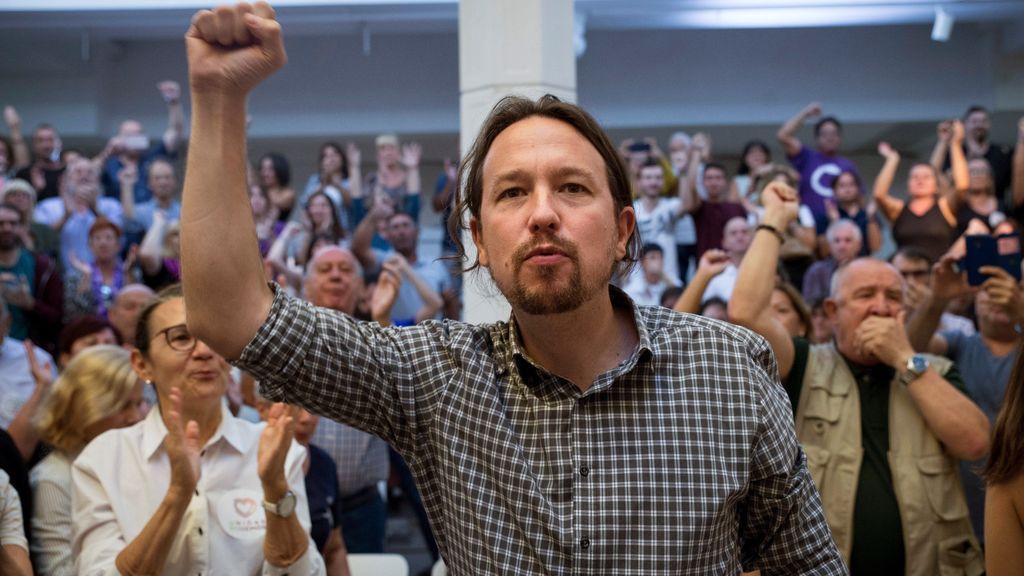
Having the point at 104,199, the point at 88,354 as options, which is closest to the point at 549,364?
the point at 88,354

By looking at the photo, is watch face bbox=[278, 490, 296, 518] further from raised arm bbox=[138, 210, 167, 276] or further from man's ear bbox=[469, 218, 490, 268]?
raised arm bbox=[138, 210, 167, 276]

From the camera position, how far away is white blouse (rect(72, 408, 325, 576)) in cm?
243

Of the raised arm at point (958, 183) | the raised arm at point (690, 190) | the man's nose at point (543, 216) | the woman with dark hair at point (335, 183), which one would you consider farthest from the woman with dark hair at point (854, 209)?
the man's nose at point (543, 216)

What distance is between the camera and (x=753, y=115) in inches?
464

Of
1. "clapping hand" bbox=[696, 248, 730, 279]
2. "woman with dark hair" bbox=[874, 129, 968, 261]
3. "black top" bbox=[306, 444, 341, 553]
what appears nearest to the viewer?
"black top" bbox=[306, 444, 341, 553]

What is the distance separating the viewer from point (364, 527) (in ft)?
12.7

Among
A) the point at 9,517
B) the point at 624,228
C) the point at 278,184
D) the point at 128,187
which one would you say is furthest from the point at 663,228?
the point at 624,228

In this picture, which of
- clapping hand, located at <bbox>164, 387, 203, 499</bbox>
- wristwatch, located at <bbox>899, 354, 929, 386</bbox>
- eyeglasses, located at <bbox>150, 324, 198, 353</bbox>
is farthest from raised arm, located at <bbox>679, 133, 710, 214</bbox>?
clapping hand, located at <bbox>164, 387, 203, 499</bbox>

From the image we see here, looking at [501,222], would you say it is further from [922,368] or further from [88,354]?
[88,354]

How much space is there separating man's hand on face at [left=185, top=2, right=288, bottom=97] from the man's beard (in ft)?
1.37

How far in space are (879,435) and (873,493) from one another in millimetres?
168

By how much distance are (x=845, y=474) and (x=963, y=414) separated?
343 mm

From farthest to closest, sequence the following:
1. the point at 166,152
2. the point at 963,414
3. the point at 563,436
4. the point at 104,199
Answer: the point at 166,152 → the point at 104,199 → the point at 963,414 → the point at 563,436

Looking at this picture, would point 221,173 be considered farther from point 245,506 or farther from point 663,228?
point 663,228
